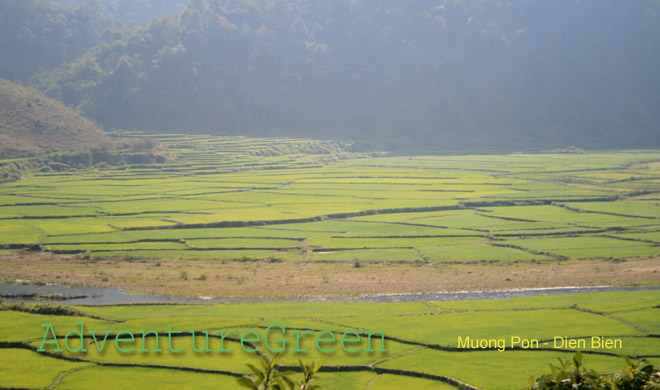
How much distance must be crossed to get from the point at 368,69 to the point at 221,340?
379 ft

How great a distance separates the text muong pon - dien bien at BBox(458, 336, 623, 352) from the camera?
69.7ft

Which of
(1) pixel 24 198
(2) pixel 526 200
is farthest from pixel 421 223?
(1) pixel 24 198

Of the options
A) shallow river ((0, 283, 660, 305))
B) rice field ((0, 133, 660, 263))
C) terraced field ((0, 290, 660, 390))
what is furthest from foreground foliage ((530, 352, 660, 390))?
rice field ((0, 133, 660, 263))

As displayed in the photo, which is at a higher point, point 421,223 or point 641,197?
point 641,197

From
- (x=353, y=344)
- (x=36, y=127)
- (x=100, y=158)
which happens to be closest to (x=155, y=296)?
(x=353, y=344)

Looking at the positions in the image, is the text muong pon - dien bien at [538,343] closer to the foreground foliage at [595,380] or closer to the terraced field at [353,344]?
the terraced field at [353,344]

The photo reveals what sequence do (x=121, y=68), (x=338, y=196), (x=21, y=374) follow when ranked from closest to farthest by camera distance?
(x=21, y=374)
(x=338, y=196)
(x=121, y=68)

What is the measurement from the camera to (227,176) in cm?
6912

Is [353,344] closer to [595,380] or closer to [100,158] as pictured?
[595,380]

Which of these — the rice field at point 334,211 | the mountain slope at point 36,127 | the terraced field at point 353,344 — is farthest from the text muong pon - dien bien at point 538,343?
the mountain slope at point 36,127

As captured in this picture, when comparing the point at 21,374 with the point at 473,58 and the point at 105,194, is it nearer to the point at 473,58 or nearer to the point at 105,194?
the point at 105,194

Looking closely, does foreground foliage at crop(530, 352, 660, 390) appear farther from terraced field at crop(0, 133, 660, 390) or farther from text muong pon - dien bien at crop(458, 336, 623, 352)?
text muong pon - dien bien at crop(458, 336, 623, 352)

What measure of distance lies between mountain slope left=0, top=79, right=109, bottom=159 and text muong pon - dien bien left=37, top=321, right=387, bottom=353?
56820 mm

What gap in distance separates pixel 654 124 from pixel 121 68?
97.2m
